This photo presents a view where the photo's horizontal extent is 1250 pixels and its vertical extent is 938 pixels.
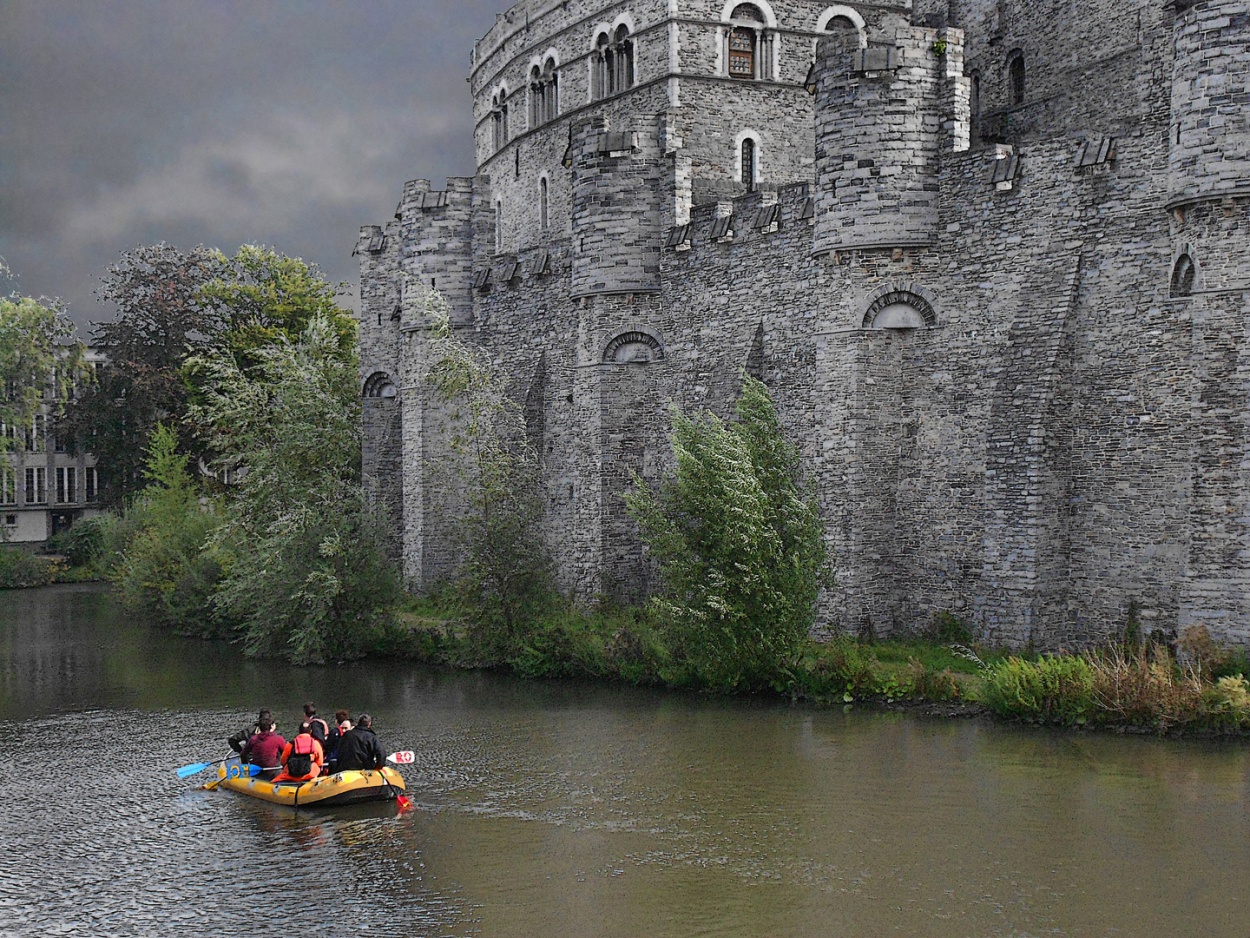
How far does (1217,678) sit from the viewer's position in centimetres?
1678

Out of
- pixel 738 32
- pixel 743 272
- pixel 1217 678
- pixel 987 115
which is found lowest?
pixel 1217 678

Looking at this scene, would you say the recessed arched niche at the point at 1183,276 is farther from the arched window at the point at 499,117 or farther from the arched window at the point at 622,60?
the arched window at the point at 499,117

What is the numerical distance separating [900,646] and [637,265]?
9.20 m

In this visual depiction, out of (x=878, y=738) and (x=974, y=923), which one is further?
(x=878, y=738)

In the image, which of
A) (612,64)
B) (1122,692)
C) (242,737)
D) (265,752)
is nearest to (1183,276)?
(1122,692)

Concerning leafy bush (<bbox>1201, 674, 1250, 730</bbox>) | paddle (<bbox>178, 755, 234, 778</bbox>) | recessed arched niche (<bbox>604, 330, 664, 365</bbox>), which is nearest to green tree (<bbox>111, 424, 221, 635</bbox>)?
recessed arched niche (<bbox>604, 330, 664, 365</bbox>)

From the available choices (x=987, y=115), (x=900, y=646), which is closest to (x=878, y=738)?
(x=900, y=646)

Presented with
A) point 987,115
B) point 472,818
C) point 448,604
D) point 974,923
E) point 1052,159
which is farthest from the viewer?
point 987,115

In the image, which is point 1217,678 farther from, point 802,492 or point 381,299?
point 381,299

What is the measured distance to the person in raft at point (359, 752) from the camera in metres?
16.1

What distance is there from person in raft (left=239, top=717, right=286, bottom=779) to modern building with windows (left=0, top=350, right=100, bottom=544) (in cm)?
4120

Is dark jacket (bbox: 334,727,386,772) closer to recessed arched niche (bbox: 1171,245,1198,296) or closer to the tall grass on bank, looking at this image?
the tall grass on bank

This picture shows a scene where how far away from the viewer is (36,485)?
57.1 m

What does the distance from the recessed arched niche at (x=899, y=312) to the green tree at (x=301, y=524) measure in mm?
10836
